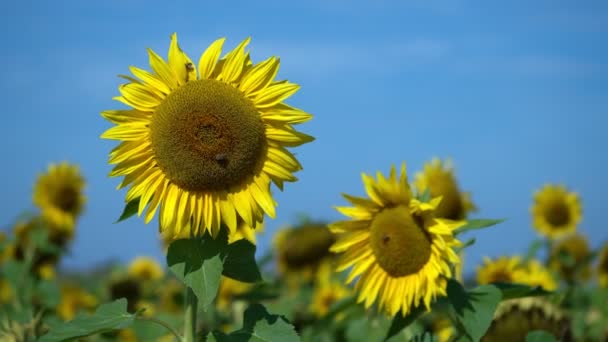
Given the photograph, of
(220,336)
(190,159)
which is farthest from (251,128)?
(220,336)

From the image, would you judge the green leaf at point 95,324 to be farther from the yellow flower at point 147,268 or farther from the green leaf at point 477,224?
the yellow flower at point 147,268

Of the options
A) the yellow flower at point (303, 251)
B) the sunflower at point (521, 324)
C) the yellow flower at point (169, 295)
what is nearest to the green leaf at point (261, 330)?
the sunflower at point (521, 324)

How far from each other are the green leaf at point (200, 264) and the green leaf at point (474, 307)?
103 centimetres

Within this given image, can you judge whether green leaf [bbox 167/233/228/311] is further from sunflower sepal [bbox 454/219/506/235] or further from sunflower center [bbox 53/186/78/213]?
sunflower center [bbox 53/186/78/213]

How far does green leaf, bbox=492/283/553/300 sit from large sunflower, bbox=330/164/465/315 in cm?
23

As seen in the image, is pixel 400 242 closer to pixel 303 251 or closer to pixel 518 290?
pixel 518 290

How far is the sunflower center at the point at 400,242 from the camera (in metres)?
3.63

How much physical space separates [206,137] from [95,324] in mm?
722

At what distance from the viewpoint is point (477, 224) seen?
3596 millimetres

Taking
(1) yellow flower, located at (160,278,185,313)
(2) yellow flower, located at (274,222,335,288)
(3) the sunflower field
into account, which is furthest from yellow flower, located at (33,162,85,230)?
(3) the sunflower field

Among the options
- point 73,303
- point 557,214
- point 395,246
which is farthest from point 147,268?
point 395,246

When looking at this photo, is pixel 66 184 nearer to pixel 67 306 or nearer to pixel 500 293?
pixel 67 306

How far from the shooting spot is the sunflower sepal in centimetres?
354

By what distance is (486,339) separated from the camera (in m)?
3.69
